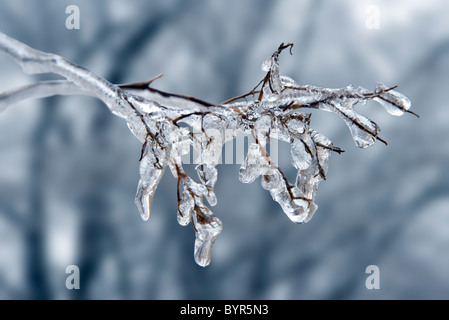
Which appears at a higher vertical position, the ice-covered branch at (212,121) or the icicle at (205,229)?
the ice-covered branch at (212,121)

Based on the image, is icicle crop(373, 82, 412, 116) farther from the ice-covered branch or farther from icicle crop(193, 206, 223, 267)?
icicle crop(193, 206, 223, 267)

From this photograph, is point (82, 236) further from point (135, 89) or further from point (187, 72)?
point (135, 89)

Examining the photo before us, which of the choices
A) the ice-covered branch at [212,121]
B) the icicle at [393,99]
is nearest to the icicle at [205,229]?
the ice-covered branch at [212,121]

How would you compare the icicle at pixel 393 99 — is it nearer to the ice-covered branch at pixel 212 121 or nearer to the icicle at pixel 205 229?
the ice-covered branch at pixel 212 121

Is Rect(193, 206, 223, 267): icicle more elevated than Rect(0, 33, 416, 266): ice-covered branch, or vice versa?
Rect(0, 33, 416, 266): ice-covered branch

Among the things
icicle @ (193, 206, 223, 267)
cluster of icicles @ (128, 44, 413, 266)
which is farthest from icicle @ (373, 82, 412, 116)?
icicle @ (193, 206, 223, 267)

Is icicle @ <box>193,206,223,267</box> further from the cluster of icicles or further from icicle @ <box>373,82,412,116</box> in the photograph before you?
icicle @ <box>373,82,412,116</box>

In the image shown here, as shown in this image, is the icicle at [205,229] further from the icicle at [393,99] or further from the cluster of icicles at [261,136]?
the icicle at [393,99]

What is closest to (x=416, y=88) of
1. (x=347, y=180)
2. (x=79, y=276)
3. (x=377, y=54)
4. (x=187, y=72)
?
(x=377, y=54)
